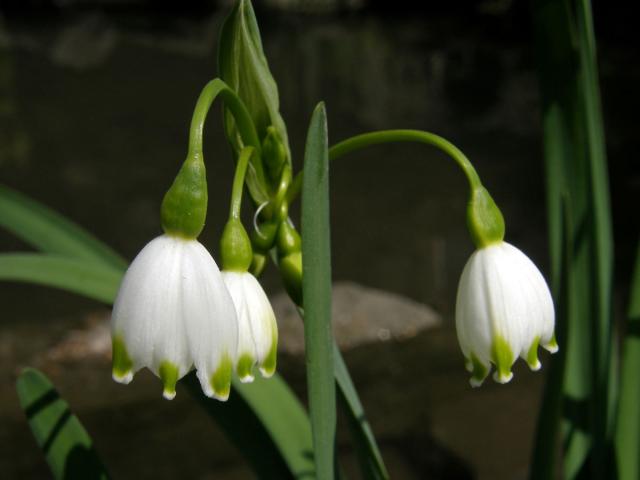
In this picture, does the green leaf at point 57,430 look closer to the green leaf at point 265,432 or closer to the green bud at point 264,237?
the green leaf at point 265,432

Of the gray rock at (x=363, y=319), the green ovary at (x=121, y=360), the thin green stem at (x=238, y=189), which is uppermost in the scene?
the thin green stem at (x=238, y=189)

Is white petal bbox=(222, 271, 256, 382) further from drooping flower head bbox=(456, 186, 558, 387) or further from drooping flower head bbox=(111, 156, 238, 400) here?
drooping flower head bbox=(456, 186, 558, 387)

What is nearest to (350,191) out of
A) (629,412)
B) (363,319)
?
(363,319)

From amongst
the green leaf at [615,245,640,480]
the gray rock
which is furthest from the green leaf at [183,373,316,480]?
the gray rock

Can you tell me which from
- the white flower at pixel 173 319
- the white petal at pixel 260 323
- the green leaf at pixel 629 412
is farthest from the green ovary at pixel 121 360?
the green leaf at pixel 629 412

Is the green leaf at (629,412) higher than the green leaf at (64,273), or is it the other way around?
the green leaf at (64,273)

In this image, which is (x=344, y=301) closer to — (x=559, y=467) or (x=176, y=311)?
(x=559, y=467)

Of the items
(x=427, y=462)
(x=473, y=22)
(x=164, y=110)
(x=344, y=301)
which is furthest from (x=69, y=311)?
(x=473, y=22)

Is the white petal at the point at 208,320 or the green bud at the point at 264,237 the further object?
the green bud at the point at 264,237
